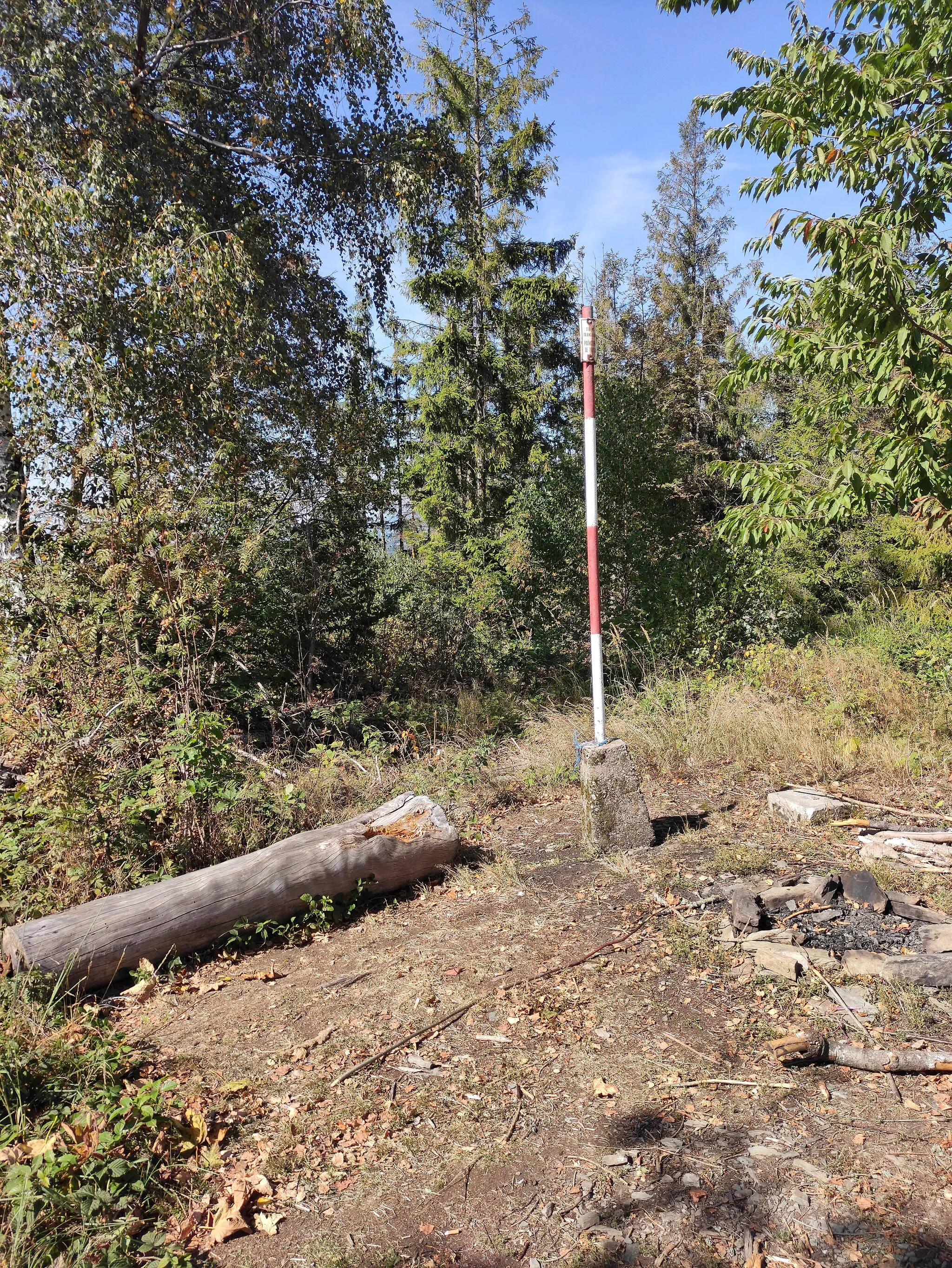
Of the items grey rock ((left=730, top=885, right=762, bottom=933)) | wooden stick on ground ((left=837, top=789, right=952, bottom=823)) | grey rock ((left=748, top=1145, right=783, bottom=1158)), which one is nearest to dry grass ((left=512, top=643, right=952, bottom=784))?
wooden stick on ground ((left=837, top=789, right=952, bottom=823))

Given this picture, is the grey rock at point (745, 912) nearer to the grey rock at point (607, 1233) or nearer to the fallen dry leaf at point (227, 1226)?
the grey rock at point (607, 1233)

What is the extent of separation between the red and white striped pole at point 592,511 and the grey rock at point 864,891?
151cm

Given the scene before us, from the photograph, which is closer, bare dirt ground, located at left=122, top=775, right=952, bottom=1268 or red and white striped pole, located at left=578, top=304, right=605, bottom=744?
bare dirt ground, located at left=122, top=775, right=952, bottom=1268

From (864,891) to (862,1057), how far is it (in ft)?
3.76

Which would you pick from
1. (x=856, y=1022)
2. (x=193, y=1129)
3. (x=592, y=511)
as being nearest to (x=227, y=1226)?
(x=193, y=1129)

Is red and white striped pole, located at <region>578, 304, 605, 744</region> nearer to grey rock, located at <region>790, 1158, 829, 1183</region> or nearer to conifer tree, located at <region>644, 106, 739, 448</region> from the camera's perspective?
grey rock, located at <region>790, 1158, 829, 1183</region>

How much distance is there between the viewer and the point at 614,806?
4941 millimetres

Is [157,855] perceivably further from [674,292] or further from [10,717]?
[674,292]

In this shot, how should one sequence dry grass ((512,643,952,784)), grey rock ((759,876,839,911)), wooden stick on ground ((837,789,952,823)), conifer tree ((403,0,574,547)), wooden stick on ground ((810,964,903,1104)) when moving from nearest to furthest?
wooden stick on ground ((810,964,903,1104)), grey rock ((759,876,839,911)), wooden stick on ground ((837,789,952,823)), dry grass ((512,643,952,784)), conifer tree ((403,0,574,547))

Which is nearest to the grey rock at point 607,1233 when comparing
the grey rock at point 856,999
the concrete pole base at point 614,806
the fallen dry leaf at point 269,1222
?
the fallen dry leaf at point 269,1222

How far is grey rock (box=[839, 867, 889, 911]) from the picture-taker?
388 centimetres

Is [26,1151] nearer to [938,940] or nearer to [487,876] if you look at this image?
[487,876]

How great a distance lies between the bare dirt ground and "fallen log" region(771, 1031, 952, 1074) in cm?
4

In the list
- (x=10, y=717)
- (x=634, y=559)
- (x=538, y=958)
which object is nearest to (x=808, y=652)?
(x=634, y=559)
